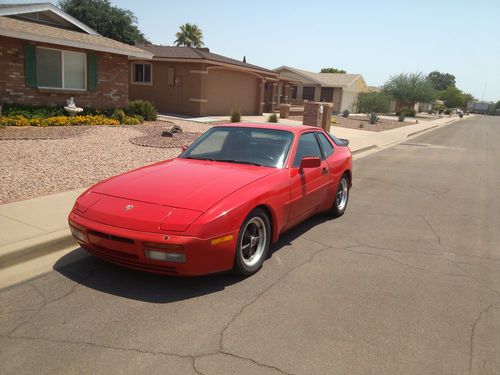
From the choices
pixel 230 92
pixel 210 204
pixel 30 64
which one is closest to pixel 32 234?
pixel 210 204

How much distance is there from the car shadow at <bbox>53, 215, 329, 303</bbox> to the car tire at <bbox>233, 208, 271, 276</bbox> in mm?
162

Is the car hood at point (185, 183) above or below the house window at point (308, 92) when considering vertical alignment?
below

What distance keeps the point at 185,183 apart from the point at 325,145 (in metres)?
2.76

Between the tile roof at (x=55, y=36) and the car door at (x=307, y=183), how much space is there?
1188cm

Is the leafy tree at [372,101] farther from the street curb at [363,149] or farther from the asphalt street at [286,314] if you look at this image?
the asphalt street at [286,314]

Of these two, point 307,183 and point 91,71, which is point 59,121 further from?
point 307,183

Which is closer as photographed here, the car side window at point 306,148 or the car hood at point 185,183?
the car hood at point 185,183

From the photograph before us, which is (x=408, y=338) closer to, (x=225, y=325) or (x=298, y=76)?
(x=225, y=325)

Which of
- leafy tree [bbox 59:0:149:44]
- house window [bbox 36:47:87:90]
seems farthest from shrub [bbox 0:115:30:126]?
leafy tree [bbox 59:0:149:44]

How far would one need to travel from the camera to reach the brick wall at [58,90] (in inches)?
555

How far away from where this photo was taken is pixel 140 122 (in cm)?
1698

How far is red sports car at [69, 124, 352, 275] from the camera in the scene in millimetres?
3674

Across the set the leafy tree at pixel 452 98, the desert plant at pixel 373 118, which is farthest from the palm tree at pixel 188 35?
the leafy tree at pixel 452 98

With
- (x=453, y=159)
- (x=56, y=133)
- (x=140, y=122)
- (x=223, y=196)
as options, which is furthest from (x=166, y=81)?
(x=223, y=196)
